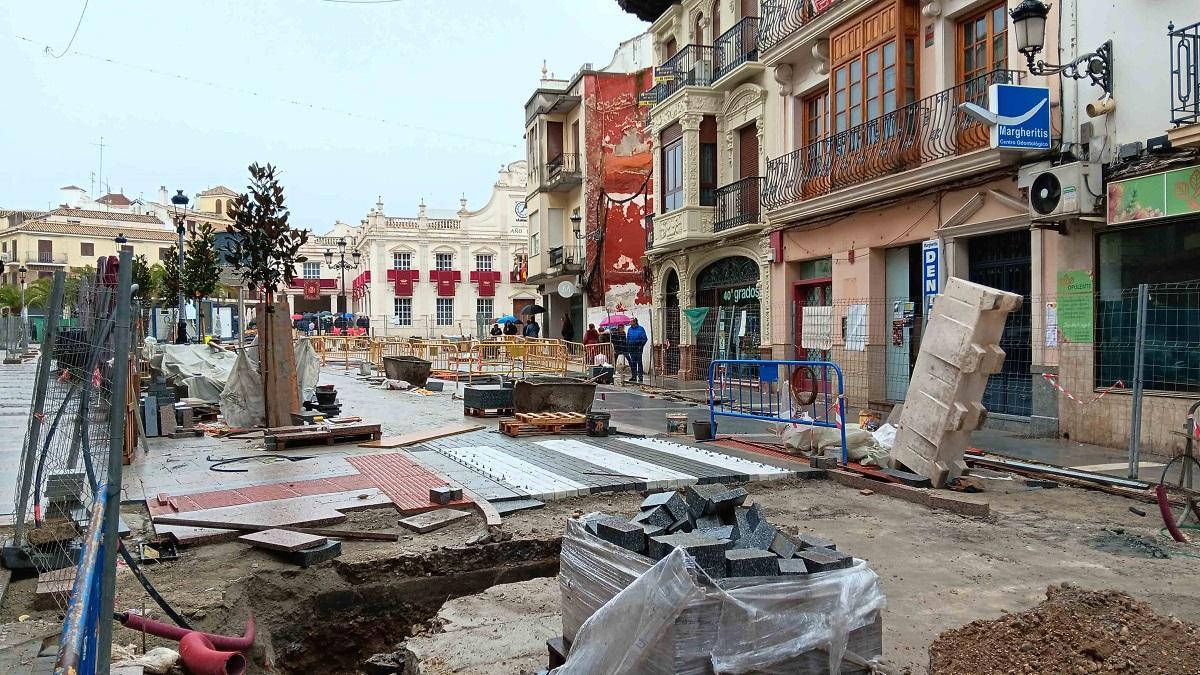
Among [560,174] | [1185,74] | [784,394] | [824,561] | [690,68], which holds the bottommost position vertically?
[824,561]

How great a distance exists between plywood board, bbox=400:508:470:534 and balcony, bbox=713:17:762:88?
594 inches

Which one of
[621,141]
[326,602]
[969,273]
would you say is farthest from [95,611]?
[621,141]

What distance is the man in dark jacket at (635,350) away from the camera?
22531 millimetres

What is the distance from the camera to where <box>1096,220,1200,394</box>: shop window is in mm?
9750

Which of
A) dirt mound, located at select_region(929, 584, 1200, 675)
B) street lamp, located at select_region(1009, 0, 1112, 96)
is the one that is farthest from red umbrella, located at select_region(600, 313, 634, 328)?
dirt mound, located at select_region(929, 584, 1200, 675)

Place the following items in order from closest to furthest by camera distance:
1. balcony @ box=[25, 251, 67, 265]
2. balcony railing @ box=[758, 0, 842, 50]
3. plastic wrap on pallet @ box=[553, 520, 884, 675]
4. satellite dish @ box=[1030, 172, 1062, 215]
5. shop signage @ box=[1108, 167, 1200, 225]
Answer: plastic wrap on pallet @ box=[553, 520, 884, 675] < shop signage @ box=[1108, 167, 1200, 225] < satellite dish @ box=[1030, 172, 1062, 215] < balcony railing @ box=[758, 0, 842, 50] < balcony @ box=[25, 251, 67, 265]

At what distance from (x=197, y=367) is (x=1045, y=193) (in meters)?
14.1

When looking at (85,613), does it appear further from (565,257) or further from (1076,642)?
(565,257)

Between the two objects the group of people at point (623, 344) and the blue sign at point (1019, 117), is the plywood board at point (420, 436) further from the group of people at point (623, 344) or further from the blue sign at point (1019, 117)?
the group of people at point (623, 344)

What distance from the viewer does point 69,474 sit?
16.5ft

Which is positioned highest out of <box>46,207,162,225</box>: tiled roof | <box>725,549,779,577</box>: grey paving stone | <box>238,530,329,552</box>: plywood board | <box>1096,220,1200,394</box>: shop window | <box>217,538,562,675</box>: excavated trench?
<box>46,207,162,225</box>: tiled roof

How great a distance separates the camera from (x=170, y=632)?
4.02 meters

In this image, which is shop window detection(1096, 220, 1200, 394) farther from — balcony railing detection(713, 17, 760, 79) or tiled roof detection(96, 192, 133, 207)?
tiled roof detection(96, 192, 133, 207)

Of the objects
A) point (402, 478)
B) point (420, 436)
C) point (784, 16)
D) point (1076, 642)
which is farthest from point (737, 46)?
point (1076, 642)
